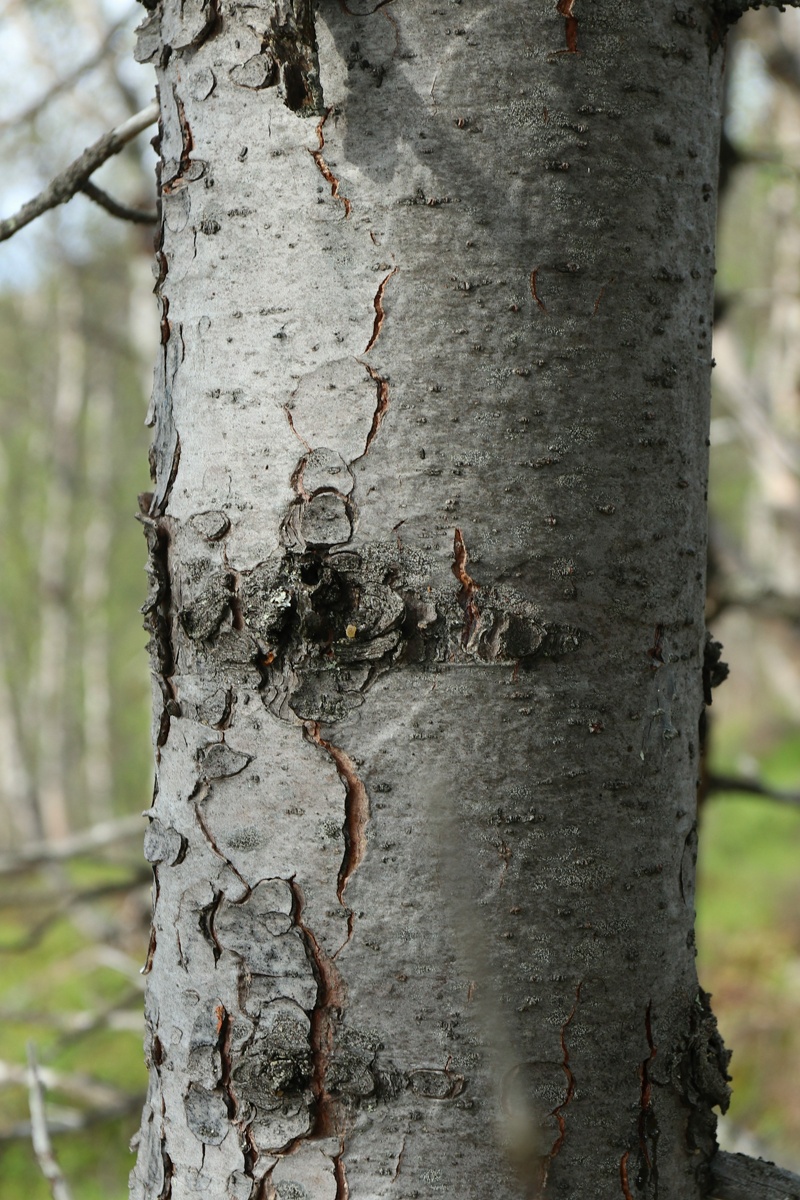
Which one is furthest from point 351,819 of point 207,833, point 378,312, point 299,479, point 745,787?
point 745,787

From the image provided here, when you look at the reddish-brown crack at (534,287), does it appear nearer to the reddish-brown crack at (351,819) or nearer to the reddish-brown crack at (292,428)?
the reddish-brown crack at (292,428)

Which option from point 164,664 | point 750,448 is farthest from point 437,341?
point 750,448

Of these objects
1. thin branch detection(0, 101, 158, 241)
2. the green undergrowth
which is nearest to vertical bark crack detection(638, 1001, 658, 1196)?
thin branch detection(0, 101, 158, 241)

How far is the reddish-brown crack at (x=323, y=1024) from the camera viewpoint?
31.0 inches

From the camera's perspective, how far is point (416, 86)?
0.77 meters

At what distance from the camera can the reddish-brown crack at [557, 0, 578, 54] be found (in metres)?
0.78

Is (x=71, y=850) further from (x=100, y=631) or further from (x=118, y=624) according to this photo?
(x=118, y=624)

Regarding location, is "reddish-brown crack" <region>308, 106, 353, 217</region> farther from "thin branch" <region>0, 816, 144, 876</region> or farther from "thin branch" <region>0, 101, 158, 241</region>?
"thin branch" <region>0, 816, 144, 876</region>

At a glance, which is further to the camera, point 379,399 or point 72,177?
point 72,177

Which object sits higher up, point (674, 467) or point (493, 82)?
point (493, 82)

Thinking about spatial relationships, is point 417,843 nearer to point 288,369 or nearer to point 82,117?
point 288,369

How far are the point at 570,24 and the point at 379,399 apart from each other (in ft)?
1.09

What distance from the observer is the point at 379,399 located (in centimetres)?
77

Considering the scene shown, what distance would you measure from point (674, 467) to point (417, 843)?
1.25 feet
